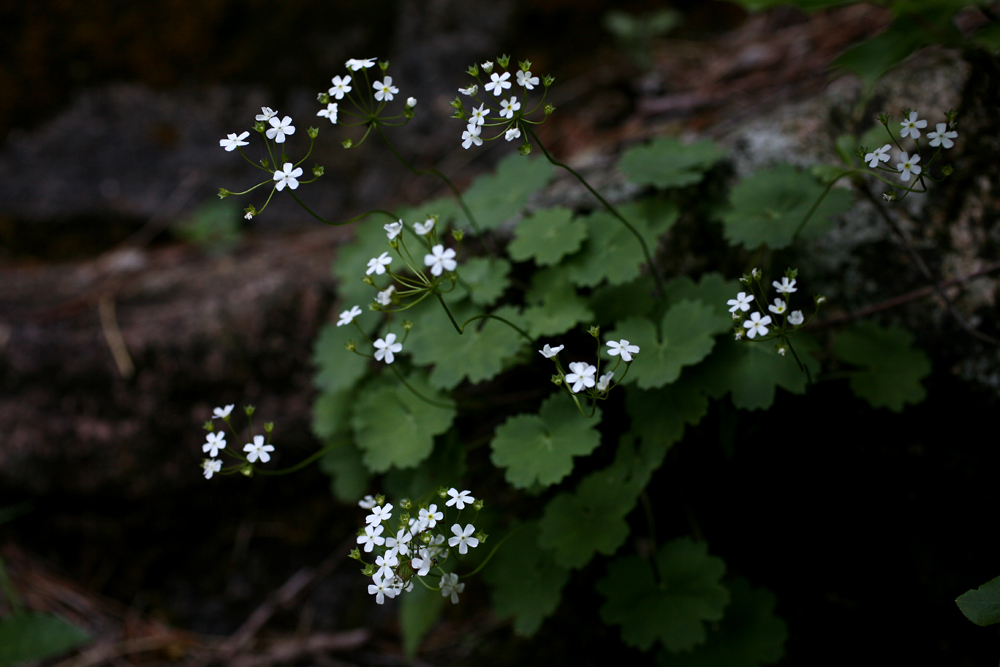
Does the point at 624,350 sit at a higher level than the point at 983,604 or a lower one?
higher

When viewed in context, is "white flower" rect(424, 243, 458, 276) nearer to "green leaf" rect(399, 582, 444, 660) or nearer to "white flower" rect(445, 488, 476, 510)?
"white flower" rect(445, 488, 476, 510)

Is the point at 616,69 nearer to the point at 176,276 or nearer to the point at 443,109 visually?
the point at 443,109

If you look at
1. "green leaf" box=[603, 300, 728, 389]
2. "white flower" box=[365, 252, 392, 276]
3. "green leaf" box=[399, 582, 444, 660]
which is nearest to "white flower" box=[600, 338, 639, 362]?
"green leaf" box=[603, 300, 728, 389]

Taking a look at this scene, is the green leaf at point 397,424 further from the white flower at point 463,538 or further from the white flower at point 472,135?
the white flower at point 472,135

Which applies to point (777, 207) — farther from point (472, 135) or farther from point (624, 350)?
point (472, 135)

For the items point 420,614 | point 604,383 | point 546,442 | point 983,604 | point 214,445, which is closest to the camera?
point 983,604

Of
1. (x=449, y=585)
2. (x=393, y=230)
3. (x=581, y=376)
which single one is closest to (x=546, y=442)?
(x=581, y=376)
